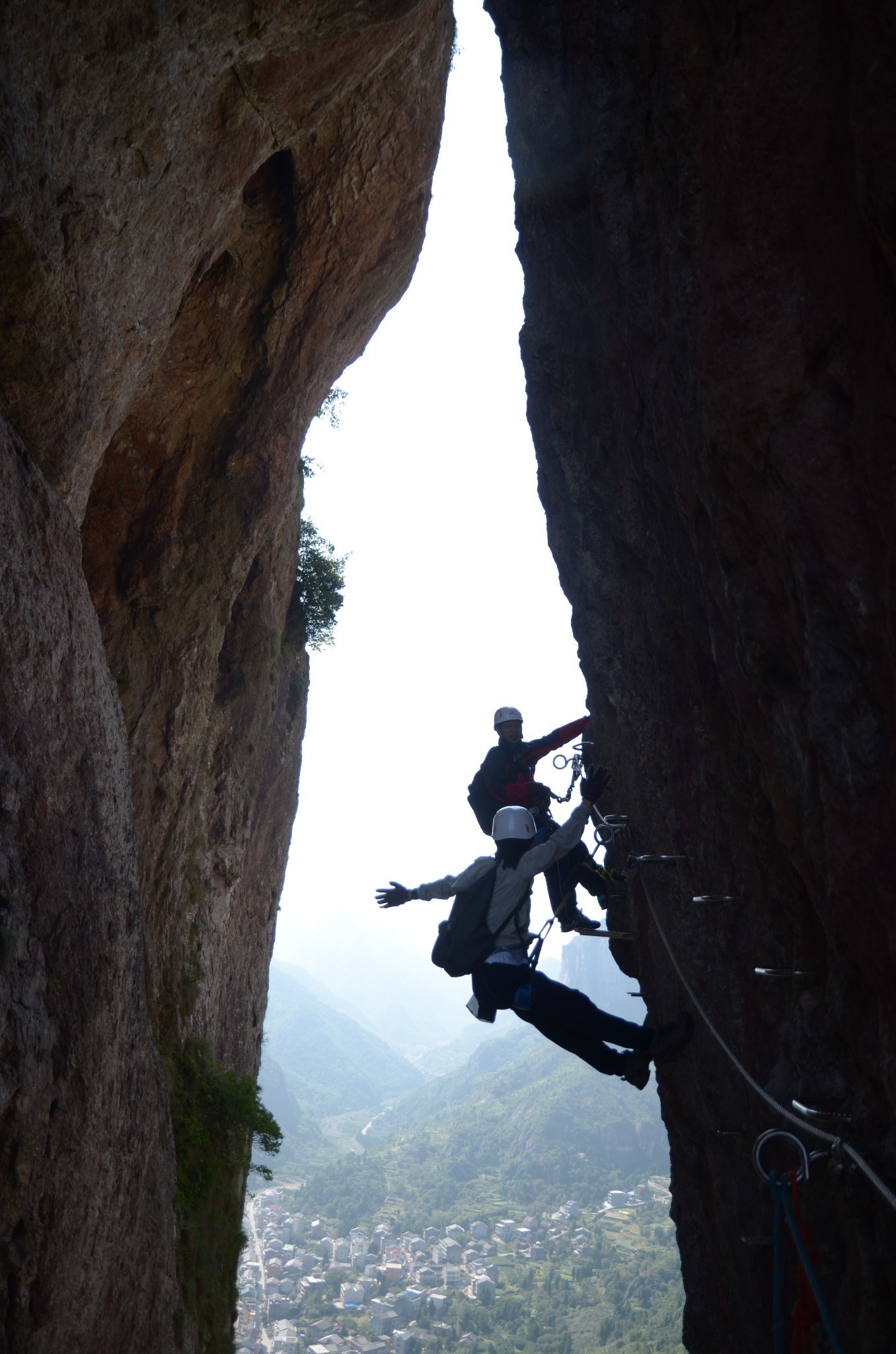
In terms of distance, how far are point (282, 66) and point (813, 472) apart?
24.3 feet

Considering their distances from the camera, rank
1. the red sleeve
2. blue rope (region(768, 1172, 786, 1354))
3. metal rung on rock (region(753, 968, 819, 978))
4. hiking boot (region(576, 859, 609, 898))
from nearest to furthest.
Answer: blue rope (region(768, 1172, 786, 1354)) → metal rung on rock (region(753, 968, 819, 978)) → hiking boot (region(576, 859, 609, 898)) → the red sleeve

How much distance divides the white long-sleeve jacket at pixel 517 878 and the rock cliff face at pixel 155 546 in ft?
8.76

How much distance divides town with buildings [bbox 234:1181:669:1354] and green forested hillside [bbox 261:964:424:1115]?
56260mm

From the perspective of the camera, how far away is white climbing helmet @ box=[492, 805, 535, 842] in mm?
7055

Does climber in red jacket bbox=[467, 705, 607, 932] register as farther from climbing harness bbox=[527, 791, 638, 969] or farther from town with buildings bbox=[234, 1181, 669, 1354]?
town with buildings bbox=[234, 1181, 669, 1354]

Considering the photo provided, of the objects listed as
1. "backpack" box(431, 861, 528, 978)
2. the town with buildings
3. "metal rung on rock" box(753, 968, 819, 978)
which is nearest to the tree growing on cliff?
"backpack" box(431, 861, 528, 978)

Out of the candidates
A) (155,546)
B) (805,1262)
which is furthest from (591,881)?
(155,546)

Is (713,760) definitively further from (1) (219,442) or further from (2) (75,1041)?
(1) (219,442)

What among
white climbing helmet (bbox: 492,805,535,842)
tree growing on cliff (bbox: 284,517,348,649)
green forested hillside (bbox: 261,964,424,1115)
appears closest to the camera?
white climbing helmet (bbox: 492,805,535,842)

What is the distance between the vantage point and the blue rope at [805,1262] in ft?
9.54

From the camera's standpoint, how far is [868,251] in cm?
346

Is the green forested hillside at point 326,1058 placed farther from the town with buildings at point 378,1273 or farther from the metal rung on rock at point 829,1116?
the metal rung on rock at point 829,1116

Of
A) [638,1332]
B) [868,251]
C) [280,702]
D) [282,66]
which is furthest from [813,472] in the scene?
[638,1332]

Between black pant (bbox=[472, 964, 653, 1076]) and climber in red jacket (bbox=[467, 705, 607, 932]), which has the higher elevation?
climber in red jacket (bbox=[467, 705, 607, 932])
